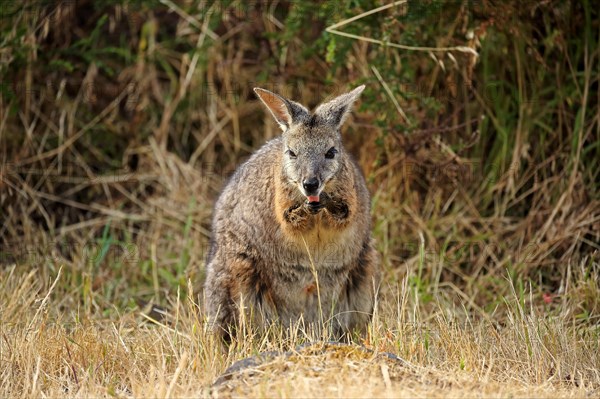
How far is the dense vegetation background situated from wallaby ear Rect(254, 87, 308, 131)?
129 centimetres

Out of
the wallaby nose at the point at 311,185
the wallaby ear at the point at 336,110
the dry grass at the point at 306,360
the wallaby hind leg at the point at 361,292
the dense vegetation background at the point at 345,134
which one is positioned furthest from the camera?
the dense vegetation background at the point at 345,134

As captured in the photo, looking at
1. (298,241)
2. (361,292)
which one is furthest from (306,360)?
(361,292)

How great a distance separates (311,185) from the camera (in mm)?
4762

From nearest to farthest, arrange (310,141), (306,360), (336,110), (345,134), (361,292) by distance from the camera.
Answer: (306,360)
(310,141)
(336,110)
(361,292)
(345,134)

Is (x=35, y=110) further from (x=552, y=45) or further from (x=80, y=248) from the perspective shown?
(x=552, y=45)

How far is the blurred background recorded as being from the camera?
21.3 ft

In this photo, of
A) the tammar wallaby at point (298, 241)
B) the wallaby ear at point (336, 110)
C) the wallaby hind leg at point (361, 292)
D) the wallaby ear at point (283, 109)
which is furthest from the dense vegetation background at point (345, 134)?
the wallaby ear at point (283, 109)

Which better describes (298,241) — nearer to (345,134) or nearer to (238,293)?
(238,293)

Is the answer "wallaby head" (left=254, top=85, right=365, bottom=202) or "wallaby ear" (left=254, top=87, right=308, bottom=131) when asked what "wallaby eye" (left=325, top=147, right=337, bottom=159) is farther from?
"wallaby ear" (left=254, top=87, right=308, bottom=131)

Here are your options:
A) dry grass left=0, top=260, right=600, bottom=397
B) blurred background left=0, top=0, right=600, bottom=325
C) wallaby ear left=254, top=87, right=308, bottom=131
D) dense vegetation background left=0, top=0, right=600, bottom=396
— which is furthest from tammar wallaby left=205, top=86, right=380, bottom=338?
blurred background left=0, top=0, right=600, bottom=325

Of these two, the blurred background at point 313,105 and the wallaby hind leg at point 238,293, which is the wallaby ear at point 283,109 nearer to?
the wallaby hind leg at point 238,293

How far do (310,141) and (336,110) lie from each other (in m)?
0.28

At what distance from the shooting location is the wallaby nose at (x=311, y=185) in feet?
15.6

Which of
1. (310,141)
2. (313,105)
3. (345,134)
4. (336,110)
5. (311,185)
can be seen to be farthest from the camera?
(313,105)
